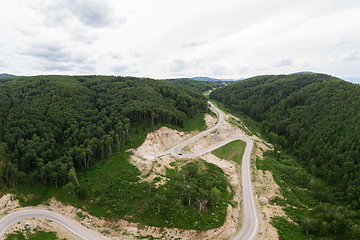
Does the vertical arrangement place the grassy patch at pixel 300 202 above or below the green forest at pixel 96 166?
below

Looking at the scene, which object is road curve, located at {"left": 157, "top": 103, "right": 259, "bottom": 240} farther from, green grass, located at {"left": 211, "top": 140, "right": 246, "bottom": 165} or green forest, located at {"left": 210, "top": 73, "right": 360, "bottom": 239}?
green forest, located at {"left": 210, "top": 73, "right": 360, "bottom": 239}

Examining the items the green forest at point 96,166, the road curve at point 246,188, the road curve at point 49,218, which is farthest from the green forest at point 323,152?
the road curve at point 49,218

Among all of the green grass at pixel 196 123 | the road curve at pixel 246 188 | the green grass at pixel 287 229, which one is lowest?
the green grass at pixel 287 229

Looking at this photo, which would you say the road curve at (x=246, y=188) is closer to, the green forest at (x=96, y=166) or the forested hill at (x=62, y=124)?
the green forest at (x=96, y=166)

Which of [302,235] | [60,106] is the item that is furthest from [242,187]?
[60,106]

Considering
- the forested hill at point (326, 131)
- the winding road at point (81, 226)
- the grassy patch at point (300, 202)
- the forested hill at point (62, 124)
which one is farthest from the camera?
the forested hill at point (326, 131)

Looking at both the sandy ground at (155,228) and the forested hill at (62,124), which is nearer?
the sandy ground at (155,228)

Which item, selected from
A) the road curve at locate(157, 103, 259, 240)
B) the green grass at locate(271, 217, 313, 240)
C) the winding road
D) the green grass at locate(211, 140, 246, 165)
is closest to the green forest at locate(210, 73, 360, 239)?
the green grass at locate(271, 217, 313, 240)
